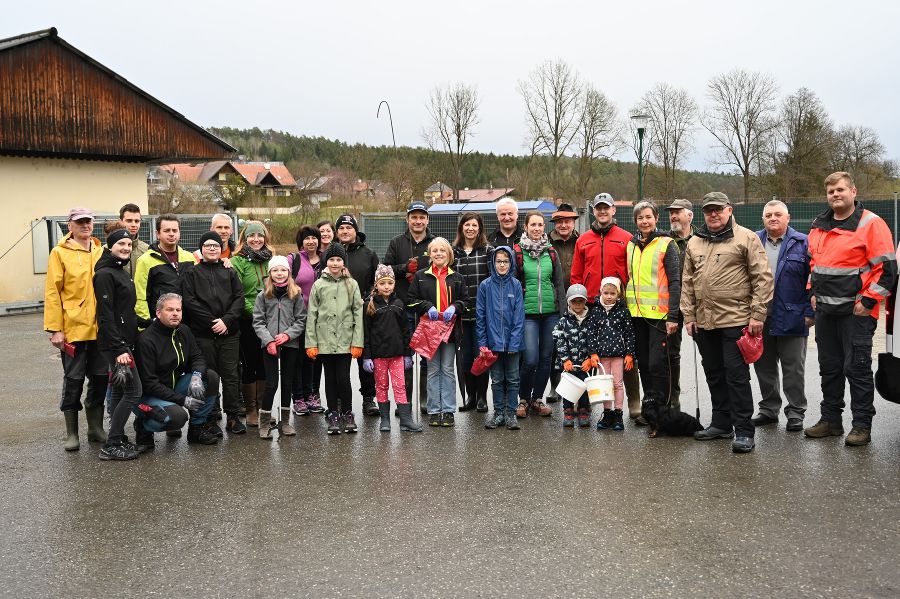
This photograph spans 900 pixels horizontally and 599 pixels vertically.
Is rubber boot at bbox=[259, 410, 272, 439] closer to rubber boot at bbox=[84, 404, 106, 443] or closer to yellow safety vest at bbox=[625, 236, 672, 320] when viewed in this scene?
rubber boot at bbox=[84, 404, 106, 443]

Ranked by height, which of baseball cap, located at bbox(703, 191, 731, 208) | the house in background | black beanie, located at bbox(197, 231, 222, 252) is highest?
the house in background

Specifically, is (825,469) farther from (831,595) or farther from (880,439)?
(831,595)

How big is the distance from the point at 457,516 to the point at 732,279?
10.0 feet

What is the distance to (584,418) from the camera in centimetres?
758

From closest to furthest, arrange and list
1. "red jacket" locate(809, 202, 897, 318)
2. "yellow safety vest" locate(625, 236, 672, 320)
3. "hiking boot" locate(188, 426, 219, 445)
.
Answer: "red jacket" locate(809, 202, 897, 318), "hiking boot" locate(188, 426, 219, 445), "yellow safety vest" locate(625, 236, 672, 320)

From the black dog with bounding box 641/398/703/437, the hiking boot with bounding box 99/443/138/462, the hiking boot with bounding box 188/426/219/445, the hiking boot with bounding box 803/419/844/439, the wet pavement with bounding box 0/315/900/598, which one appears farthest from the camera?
the hiking boot with bounding box 188/426/219/445

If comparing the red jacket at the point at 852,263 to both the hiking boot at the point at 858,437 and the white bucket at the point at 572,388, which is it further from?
the white bucket at the point at 572,388

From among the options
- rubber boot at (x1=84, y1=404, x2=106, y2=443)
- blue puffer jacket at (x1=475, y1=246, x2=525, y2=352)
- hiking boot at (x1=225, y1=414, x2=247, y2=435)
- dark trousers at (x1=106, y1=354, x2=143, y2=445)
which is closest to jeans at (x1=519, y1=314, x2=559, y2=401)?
blue puffer jacket at (x1=475, y1=246, x2=525, y2=352)

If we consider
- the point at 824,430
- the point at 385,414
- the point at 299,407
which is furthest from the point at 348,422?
the point at 824,430

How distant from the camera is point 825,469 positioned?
598 cm

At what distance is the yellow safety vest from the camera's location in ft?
23.9

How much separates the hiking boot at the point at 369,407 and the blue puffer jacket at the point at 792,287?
3.78 metres

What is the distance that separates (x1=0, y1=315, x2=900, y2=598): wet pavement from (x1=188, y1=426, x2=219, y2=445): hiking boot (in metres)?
0.14

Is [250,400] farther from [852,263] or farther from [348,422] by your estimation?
[852,263]
